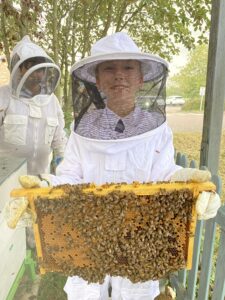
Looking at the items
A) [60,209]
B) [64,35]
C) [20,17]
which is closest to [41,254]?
[60,209]

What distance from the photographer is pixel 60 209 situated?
158 centimetres

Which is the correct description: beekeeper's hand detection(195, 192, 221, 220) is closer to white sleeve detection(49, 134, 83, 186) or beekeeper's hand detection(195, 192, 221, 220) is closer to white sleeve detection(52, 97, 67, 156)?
white sleeve detection(49, 134, 83, 186)

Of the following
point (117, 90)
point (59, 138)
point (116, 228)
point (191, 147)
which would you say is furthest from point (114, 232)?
point (191, 147)

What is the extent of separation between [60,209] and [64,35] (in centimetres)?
560

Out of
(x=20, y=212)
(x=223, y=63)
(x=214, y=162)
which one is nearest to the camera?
(x=20, y=212)

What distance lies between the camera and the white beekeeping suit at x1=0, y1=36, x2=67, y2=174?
3.23 metres

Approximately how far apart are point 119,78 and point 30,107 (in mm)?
1827

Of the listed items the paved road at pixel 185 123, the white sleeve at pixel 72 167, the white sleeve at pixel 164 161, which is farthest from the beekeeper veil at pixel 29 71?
the paved road at pixel 185 123

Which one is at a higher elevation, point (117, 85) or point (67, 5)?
point (67, 5)

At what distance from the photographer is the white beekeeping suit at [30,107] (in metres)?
3.23

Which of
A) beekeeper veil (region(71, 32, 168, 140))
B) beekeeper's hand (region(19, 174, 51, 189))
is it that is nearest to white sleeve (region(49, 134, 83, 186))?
beekeeper veil (region(71, 32, 168, 140))

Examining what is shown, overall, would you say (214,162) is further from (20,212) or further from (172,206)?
(20,212)

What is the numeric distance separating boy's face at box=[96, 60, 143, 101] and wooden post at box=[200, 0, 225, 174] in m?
1.02

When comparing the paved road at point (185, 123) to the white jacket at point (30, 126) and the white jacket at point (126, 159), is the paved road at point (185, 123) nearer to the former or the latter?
the white jacket at point (30, 126)
